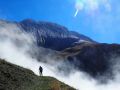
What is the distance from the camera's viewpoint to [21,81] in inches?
2076

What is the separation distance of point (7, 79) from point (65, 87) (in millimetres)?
10627

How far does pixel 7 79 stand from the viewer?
166ft

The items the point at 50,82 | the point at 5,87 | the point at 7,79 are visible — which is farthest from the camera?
the point at 50,82

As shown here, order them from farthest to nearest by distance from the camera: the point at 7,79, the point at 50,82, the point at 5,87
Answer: the point at 50,82 < the point at 7,79 < the point at 5,87

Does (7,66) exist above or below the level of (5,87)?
above

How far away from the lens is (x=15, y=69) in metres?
57.0

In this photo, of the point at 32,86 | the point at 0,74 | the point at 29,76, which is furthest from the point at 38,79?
the point at 0,74

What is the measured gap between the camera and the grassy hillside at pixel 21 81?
49188 mm

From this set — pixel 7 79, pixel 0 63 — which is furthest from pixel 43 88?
pixel 0 63

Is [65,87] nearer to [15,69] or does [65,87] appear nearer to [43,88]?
[43,88]

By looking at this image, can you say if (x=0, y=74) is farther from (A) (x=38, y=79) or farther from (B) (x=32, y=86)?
(A) (x=38, y=79)

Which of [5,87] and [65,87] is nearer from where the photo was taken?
[5,87]

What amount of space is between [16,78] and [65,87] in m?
8.73

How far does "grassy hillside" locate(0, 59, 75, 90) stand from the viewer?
49188mm
